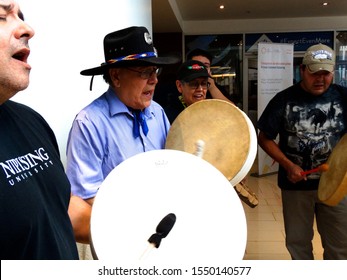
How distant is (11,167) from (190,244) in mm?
446

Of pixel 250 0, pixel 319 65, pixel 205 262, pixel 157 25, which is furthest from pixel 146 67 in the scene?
pixel 157 25

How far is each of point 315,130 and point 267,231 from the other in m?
1.70

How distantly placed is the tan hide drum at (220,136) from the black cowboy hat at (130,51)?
0.88 feet

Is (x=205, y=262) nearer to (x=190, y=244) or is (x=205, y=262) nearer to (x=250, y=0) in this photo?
(x=190, y=244)

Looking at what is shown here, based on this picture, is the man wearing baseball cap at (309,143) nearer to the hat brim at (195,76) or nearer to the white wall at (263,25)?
the hat brim at (195,76)

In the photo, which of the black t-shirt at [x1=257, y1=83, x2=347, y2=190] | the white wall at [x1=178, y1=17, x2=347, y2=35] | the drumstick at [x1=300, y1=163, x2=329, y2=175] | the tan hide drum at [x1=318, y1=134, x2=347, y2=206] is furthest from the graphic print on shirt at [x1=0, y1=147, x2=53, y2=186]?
the white wall at [x1=178, y1=17, x2=347, y2=35]

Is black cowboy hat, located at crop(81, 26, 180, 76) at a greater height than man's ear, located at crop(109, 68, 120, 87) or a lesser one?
greater

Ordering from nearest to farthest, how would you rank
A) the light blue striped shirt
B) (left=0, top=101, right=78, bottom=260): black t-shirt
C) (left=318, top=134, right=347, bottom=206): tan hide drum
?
(left=0, top=101, right=78, bottom=260): black t-shirt → the light blue striped shirt → (left=318, top=134, right=347, bottom=206): tan hide drum

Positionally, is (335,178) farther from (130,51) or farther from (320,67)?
(130,51)

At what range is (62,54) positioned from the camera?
5.61ft

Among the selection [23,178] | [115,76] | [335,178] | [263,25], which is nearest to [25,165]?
[23,178]

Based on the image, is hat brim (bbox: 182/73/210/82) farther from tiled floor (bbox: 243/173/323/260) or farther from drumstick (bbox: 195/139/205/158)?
tiled floor (bbox: 243/173/323/260)

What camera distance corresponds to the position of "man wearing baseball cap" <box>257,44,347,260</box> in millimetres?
2414

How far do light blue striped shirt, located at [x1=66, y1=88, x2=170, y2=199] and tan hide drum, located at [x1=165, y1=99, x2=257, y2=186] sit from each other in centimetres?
14
